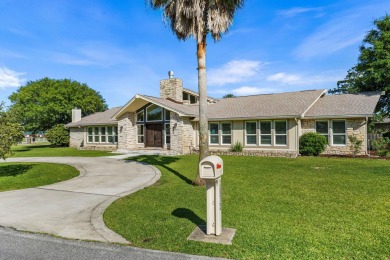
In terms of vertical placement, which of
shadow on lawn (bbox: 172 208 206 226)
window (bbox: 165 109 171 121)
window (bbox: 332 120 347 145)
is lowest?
shadow on lawn (bbox: 172 208 206 226)

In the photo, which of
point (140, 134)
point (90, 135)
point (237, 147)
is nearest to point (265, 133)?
point (237, 147)

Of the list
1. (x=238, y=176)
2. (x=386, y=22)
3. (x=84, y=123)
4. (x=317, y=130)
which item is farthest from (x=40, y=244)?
(x=386, y=22)

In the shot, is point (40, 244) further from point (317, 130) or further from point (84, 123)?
point (84, 123)

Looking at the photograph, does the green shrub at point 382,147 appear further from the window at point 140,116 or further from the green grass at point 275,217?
the window at point 140,116

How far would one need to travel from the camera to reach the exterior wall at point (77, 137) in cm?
2895

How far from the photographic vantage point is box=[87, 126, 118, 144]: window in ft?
83.9

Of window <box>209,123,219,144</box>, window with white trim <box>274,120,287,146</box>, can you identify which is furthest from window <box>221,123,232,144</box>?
window with white trim <box>274,120,287,146</box>

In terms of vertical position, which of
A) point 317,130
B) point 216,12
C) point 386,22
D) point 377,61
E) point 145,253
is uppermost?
point 386,22

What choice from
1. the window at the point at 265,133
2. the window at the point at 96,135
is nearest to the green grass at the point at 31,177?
the window at the point at 265,133

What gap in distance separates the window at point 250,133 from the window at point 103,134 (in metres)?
13.9

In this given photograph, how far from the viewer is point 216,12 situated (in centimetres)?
887

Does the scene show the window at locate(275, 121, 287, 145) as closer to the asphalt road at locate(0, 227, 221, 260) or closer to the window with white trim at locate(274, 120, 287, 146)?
the window with white trim at locate(274, 120, 287, 146)

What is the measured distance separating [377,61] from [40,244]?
2578 centimetres

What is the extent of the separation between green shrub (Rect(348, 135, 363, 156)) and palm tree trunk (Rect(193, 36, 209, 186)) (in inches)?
475
